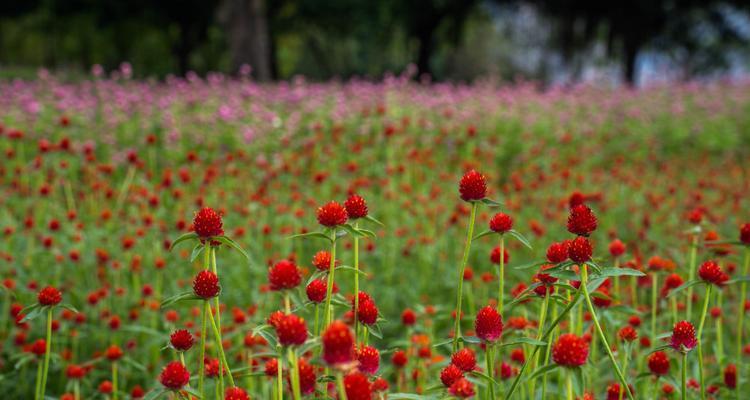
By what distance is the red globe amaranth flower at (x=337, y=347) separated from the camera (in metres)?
1.04

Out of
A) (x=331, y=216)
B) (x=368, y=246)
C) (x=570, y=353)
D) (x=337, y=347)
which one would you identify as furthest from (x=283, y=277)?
(x=368, y=246)

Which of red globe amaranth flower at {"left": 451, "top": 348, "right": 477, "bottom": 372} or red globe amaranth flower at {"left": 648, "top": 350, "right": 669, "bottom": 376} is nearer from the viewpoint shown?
red globe amaranth flower at {"left": 451, "top": 348, "right": 477, "bottom": 372}

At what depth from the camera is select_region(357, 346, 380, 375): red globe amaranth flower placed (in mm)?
1410

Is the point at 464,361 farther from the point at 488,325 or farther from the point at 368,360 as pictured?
the point at 368,360

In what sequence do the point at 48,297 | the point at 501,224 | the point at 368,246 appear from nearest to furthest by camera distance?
1. the point at 501,224
2. the point at 48,297
3. the point at 368,246

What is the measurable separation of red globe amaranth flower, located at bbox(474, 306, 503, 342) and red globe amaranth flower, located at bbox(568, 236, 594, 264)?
21 centimetres

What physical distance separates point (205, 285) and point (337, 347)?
0.54m

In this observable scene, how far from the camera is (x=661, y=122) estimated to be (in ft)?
39.3

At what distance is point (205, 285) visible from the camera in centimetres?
149

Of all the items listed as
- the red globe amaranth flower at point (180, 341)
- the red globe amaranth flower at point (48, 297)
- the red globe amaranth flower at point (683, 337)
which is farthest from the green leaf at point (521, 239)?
the red globe amaranth flower at point (48, 297)

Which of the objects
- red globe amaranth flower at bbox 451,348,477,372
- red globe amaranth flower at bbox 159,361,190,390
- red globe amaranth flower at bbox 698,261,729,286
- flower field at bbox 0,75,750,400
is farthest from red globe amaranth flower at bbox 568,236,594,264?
red globe amaranth flower at bbox 159,361,190,390

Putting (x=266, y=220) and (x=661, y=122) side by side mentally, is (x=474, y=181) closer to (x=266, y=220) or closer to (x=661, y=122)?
(x=266, y=220)

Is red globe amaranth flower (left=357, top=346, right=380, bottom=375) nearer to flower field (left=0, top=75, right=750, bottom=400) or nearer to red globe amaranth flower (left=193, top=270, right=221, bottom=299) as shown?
flower field (left=0, top=75, right=750, bottom=400)

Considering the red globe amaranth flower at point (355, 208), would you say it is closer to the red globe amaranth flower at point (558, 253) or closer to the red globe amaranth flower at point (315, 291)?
the red globe amaranth flower at point (315, 291)
